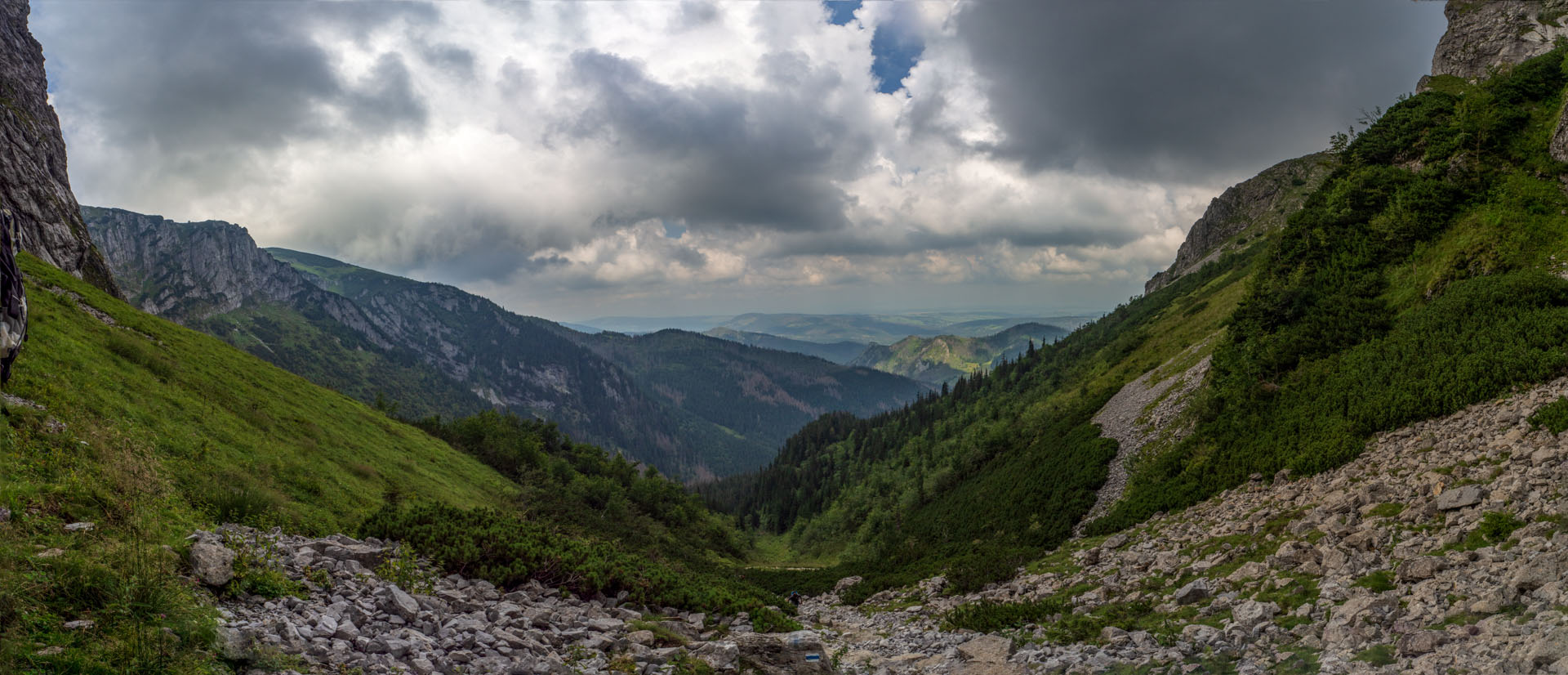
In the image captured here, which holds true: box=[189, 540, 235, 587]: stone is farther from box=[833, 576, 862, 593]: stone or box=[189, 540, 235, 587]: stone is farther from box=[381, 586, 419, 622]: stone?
box=[833, 576, 862, 593]: stone

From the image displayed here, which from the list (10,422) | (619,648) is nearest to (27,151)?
(10,422)

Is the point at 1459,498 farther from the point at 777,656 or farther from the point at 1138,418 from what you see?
the point at 1138,418

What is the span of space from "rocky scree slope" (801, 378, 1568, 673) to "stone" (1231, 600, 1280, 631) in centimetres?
4

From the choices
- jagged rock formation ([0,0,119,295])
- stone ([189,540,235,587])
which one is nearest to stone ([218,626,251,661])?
stone ([189,540,235,587])

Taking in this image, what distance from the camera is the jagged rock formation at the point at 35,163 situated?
233 feet

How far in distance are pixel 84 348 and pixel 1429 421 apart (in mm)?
49002

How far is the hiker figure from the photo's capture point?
841 cm

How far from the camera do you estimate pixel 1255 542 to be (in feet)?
61.4

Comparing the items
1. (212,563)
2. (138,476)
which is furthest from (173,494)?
(212,563)

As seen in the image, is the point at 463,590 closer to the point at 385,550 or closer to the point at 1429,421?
the point at 385,550

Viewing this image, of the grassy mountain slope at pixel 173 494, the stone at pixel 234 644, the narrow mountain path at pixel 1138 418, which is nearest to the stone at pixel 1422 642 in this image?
the grassy mountain slope at pixel 173 494

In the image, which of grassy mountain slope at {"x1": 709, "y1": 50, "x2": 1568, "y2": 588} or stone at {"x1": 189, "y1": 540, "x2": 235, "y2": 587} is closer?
stone at {"x1": 189, "y1": 540, "x2": 235, "y2": 587}

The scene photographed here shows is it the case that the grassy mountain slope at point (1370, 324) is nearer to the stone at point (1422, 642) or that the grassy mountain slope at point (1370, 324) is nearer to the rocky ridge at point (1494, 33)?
the stone at point (1422, 642)

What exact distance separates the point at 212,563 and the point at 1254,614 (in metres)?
21.4
